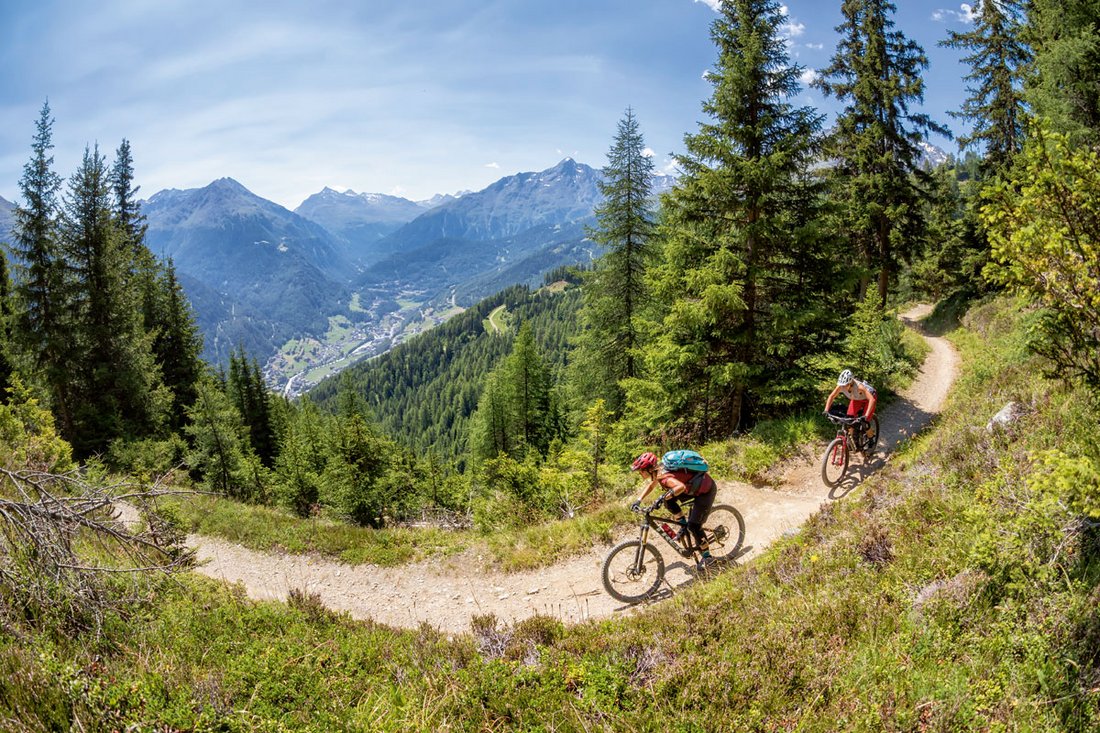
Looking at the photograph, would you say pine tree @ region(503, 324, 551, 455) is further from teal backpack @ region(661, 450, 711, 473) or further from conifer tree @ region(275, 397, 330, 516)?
teal backpack @ region(661, 450, 711, 473)

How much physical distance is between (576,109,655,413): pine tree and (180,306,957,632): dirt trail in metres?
9.66

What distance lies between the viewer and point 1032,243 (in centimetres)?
393

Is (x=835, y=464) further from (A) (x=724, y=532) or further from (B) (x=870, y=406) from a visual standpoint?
(A) (x=724, y=532)

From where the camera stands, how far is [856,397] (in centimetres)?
1056

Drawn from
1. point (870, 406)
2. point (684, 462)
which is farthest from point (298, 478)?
point (870, 406)

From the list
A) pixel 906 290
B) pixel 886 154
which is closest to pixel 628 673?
pixel 886 154

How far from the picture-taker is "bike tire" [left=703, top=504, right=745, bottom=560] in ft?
27.2

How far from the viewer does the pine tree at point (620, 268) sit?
21125 mm

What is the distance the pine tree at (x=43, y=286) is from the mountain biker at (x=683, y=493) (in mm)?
28220

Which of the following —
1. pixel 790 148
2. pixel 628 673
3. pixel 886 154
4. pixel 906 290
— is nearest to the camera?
pixel 628 673

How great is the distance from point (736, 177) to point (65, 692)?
14.2 meters

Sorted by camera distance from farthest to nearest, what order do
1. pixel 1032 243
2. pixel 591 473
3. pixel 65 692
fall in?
pixel 591 473
pixel 1032 243
pixel 65 692

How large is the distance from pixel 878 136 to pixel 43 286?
38986 millimetres

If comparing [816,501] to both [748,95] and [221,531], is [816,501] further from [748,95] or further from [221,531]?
[221,531]
